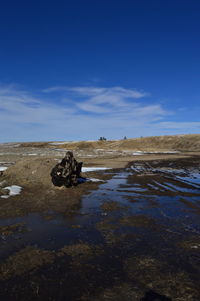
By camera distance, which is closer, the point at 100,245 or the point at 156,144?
the point at 100,245

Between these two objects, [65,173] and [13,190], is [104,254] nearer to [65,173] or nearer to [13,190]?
[65,173]

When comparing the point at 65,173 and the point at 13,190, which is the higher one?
the point at 65,173

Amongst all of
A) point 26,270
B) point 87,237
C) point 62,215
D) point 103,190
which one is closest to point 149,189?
point 103,190

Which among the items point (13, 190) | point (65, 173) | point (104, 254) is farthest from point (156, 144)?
point (104, 254)

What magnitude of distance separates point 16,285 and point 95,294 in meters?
1.36

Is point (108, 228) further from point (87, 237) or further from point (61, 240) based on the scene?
point (61, 240)

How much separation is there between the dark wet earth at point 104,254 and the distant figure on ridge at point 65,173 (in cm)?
354

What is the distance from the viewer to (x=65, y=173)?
11.5 metres

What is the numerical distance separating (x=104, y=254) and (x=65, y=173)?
→ 7.26 meters

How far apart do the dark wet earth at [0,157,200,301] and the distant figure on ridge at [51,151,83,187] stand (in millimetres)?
3540

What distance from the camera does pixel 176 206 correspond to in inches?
313

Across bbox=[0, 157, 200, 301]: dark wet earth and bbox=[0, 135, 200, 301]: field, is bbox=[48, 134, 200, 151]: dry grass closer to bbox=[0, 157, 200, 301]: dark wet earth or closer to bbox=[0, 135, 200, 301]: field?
bbox=[0, 135, 200, 301]: field

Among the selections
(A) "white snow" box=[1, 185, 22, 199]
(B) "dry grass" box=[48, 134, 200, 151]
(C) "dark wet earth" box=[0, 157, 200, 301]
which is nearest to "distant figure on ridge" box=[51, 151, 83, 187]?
(A) "white snow" box=[1, 185, 22, 199]

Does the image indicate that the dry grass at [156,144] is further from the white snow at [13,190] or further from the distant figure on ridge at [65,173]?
the white snow at [13,190]
